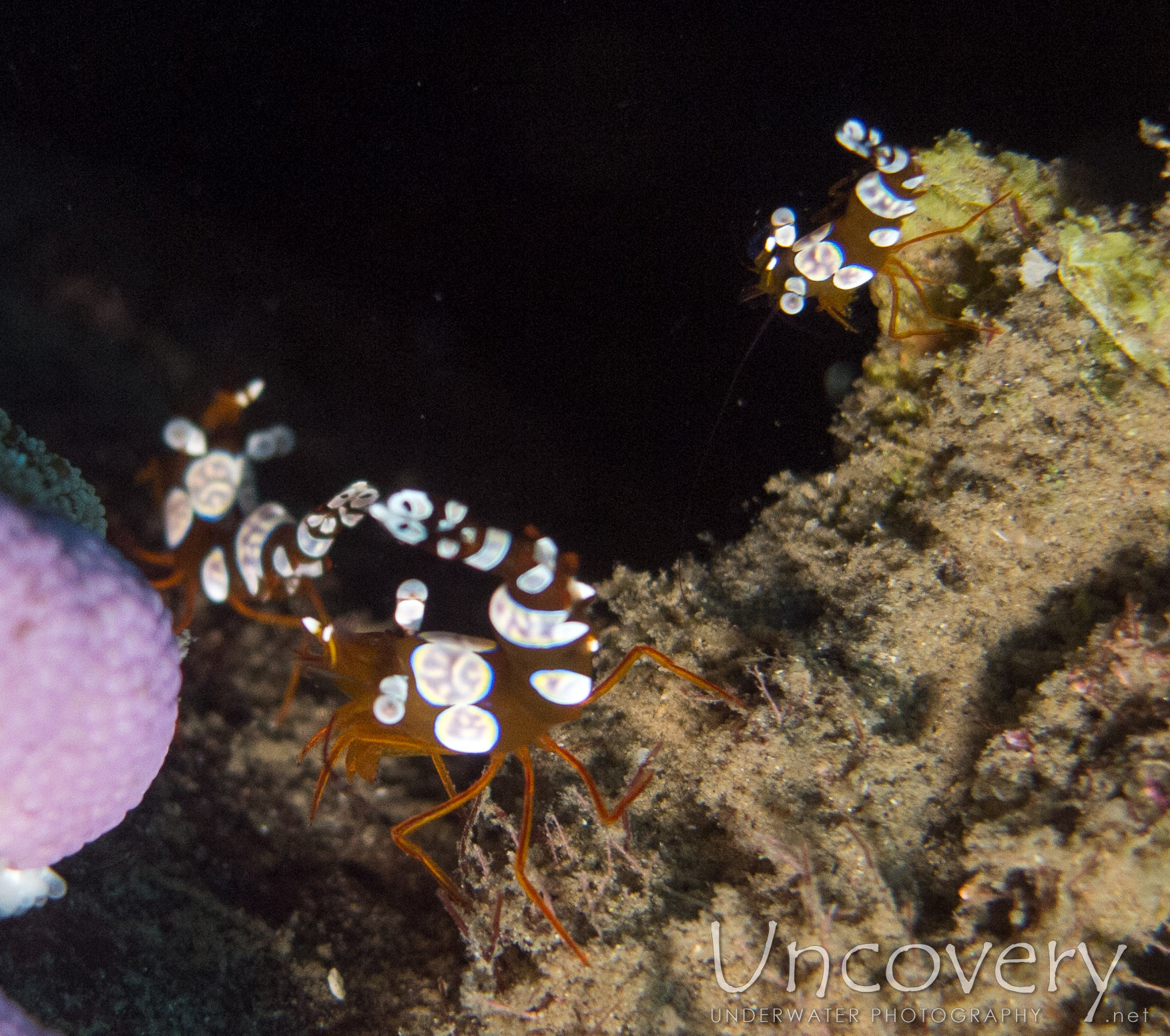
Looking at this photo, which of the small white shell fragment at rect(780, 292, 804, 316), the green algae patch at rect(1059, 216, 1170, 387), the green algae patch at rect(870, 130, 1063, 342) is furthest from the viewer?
the small white shell fragment at rect(780, 292, 804, 316)

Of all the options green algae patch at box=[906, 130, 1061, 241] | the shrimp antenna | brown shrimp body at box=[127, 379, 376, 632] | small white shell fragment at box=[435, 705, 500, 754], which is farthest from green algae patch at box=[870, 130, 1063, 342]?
brown shrimp body at box=[127, 379, 376, 632]

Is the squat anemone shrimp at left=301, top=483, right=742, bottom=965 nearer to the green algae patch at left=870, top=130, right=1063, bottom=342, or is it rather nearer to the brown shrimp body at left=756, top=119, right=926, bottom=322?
the brown shrimp body at left=756, top=119, right=926, bottom=322

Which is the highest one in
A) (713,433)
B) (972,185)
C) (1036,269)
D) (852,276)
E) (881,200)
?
(972,185)

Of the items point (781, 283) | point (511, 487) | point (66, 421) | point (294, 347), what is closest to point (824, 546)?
point (781, 283)

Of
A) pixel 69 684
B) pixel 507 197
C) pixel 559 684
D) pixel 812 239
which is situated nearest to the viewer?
pixel 69 684

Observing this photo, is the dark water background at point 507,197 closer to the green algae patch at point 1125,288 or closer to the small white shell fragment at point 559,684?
the green algae patch at point 1125,288

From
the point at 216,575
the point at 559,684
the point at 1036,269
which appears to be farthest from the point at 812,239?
the point at 216,575

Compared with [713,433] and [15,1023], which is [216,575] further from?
[713,433]

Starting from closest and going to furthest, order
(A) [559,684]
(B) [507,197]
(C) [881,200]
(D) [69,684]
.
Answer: (D) [69,684]
(A) [559,684]
(C) [881,200]
(B) [507,197]
